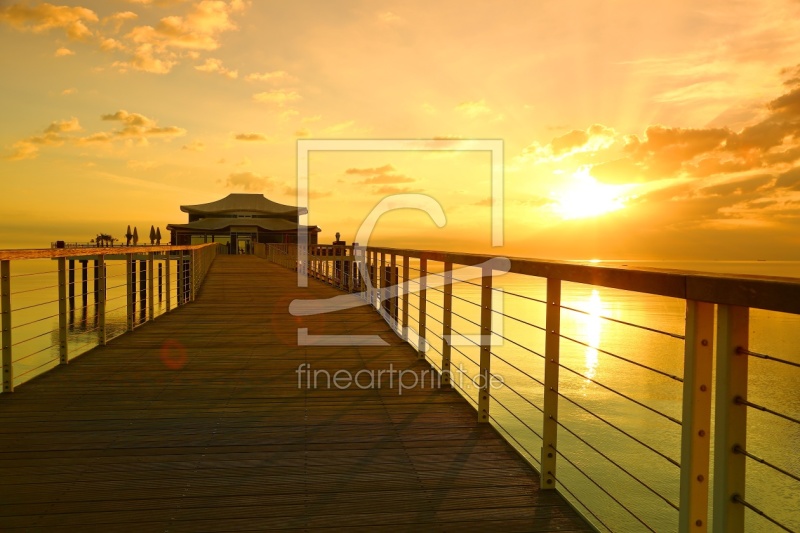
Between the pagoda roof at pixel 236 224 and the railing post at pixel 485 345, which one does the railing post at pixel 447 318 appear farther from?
the pagoda roof at pixel 236 224

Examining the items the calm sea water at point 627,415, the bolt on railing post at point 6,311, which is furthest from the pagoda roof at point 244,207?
the bolt on railing post at point 6,311

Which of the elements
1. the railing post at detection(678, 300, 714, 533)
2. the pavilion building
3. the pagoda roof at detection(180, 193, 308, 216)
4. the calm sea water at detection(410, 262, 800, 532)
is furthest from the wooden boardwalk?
the pagoda roof at detection(180, 193, 308, 216)

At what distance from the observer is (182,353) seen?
6.09m

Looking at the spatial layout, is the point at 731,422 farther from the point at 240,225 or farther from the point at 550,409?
the point at 240,225

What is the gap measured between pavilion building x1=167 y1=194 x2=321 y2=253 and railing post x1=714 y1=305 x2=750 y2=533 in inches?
1954

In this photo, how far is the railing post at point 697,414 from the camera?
1.76m

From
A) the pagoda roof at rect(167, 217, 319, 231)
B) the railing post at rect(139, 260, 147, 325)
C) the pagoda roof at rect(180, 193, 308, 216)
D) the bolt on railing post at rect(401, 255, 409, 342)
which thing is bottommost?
the railing post at rect(139, 260, 147, 325)

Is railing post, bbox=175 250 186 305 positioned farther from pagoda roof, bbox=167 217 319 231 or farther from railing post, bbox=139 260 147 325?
pagoda roof, bbox=167 217 319 231

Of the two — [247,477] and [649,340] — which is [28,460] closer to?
[247,477]

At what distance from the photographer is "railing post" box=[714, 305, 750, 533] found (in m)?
1.54

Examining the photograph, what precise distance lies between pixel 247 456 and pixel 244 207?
6427 centimetres

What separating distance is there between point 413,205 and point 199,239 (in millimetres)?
52913

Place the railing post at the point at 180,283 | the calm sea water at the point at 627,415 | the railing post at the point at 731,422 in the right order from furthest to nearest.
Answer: the calm sea water at the point at 627,415
the railing post at the point at 180,283
the railing post at the point at 731,422

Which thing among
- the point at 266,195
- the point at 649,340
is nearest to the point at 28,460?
the point at 649,340
